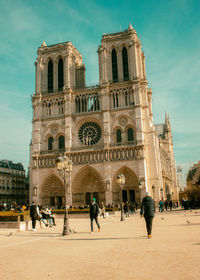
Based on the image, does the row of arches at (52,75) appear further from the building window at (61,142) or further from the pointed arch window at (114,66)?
the pointed arch window at (114,66)

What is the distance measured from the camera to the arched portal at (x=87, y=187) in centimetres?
4234

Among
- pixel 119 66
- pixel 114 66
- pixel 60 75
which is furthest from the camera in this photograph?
pixel 60 75

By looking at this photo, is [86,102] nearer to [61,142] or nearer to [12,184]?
[61,142]

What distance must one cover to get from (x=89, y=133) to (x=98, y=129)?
159 cm

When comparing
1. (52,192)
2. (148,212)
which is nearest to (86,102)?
(52,192)

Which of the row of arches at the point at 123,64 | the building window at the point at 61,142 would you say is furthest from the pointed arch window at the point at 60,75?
the row of arches at the point at 123,64

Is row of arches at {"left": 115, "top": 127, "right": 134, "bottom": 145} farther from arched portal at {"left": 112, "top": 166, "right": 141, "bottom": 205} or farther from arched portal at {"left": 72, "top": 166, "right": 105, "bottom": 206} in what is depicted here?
arched portal at {"left": 72, "top": 166, "right": 105, "bottom": 206}

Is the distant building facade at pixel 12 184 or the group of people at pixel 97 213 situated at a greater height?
the distant building facade at pixel 12 184

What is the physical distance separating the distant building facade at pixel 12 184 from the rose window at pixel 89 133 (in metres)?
23.1

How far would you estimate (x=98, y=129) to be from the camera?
44.6 m

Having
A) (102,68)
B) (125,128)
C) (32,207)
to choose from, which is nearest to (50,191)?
(125,128)

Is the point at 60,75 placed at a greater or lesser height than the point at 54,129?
greater

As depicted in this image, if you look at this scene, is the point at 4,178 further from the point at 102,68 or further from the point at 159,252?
the point at 159,252

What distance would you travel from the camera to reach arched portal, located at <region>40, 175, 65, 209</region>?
43938mm
